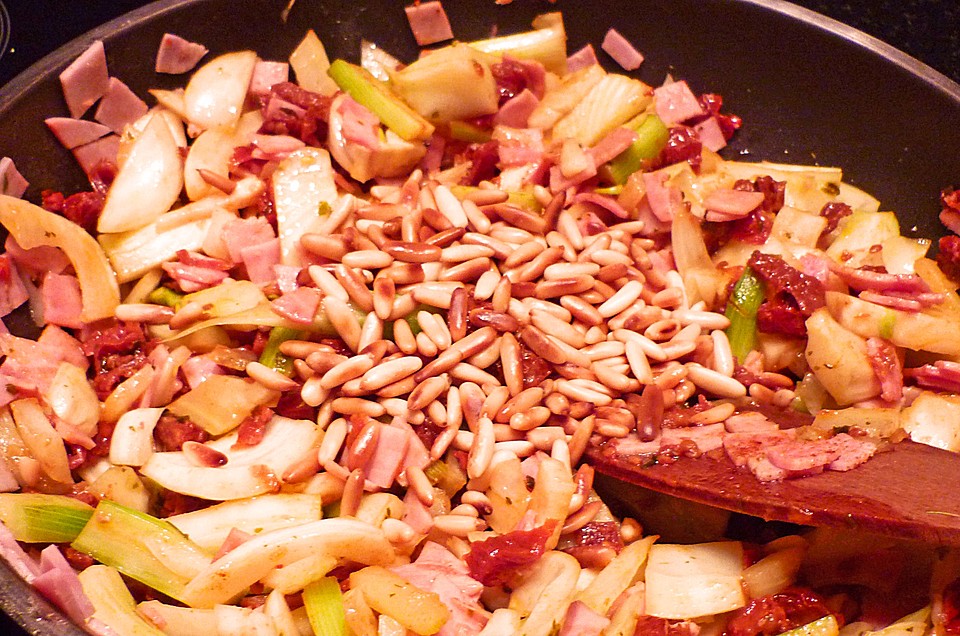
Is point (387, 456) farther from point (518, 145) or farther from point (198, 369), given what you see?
point (518, 145)

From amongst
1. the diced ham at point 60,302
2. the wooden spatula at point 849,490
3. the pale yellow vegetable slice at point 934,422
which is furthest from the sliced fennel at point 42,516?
the pale yellow vegetable slice at point 934,422

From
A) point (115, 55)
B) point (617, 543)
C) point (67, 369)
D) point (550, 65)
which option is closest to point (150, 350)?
point (67, 369)

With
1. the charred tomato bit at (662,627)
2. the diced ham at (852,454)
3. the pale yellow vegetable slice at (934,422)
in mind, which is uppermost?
the diced ham at (852,454)

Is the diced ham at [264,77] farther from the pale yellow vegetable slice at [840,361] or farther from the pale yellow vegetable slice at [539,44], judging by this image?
the pale yellow vegetable slice at [840,361]

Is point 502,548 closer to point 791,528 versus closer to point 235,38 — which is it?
point 791,528

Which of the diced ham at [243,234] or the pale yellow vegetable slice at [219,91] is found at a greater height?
the pale yellow vegetable slice at [219,91]

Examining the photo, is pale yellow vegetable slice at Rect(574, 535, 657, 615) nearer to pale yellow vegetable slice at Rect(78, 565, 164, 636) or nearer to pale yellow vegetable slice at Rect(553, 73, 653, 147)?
pale yellow vegetable slice at Rect(78, 565, 164, 636)
